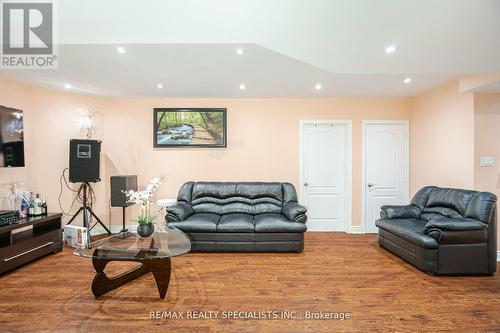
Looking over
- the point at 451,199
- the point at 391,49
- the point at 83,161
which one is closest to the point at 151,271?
the point at 83,161

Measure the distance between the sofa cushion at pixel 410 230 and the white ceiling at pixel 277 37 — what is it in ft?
6.74

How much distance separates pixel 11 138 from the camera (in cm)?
348

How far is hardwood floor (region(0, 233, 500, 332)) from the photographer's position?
2082mm

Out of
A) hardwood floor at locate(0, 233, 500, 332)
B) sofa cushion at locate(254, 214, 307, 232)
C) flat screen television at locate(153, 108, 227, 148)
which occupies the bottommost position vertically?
hardwood floor at locate(0, 233, 500, 332)

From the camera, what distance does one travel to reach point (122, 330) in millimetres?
2010

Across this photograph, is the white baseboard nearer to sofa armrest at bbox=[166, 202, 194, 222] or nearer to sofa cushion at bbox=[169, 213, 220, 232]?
sofa cushion at bbox=[169, 213, 220, 232]

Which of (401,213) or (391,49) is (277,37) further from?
(401,213)

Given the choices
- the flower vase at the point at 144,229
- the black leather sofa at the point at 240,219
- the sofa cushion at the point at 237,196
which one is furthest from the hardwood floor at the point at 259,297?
the sofa cushion at the point at 237,196

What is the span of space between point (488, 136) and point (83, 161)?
6091 mm

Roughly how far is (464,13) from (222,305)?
3.52 meters

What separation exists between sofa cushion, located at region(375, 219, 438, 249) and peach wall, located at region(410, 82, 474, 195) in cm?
96

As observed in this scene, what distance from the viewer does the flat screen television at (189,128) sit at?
4.75m
